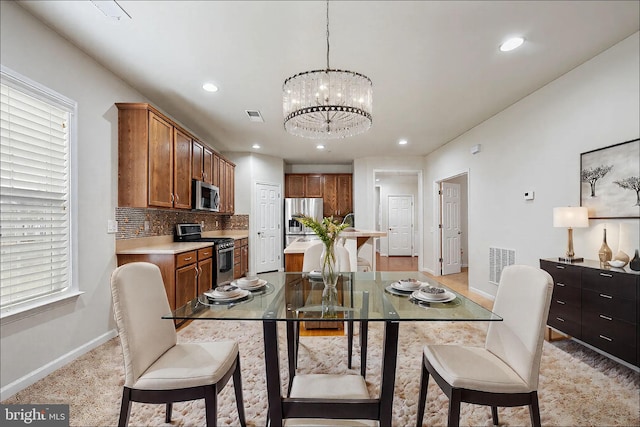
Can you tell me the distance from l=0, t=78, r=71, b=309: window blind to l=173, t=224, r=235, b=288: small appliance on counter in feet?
6.29

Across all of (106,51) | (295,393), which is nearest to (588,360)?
(295,393)

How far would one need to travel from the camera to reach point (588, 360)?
96.9 inches

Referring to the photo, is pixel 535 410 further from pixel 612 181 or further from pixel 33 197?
pixel 33 197

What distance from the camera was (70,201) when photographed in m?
2.47

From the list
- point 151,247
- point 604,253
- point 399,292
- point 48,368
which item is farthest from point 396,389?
point 151,247

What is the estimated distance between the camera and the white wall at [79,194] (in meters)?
2.02

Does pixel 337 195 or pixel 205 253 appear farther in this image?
pixel 337 195

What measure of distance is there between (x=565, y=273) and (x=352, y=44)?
2661 mm

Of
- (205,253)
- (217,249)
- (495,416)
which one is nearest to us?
(495,416)

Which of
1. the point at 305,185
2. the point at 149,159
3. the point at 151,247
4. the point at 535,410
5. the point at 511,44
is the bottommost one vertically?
the point at 535,410

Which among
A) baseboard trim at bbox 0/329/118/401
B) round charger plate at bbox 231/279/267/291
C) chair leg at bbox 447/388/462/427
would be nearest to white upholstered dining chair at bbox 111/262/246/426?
round charger plate at bbox 231/279/267/291

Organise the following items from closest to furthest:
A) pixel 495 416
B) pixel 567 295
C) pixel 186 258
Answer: pixel 495 416
pixel 567 295
pixel 186 258

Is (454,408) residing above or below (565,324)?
above

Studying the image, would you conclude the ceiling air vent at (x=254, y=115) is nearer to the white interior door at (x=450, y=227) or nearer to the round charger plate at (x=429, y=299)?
the round charger plate at (x=429, y=299)
